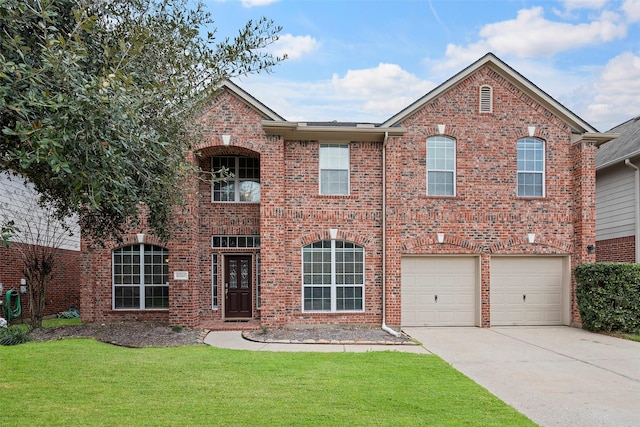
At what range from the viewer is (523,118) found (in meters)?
13.6

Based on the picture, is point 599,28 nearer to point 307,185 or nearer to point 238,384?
point 307,185

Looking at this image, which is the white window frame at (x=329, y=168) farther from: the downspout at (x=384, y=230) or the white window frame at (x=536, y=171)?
the white window frame at (x=536, y=171)

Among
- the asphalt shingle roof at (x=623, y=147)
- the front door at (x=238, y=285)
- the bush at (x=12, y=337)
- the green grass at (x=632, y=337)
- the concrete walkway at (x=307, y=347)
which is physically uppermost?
the asphalt shingle roof at (x=623, y=147)

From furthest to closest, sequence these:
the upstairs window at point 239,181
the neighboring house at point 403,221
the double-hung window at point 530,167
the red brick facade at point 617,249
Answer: the red brick facade at point 617,249 → the upstairs window at point 239,181 → the double-hung window at point 530,167 → the neighboring house at point 403,221

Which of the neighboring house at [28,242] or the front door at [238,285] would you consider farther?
the neighboring house at [28,242]

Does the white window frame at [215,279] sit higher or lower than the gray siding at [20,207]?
lower

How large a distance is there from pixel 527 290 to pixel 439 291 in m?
2.73

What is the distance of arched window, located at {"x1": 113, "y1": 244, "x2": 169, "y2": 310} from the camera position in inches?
532

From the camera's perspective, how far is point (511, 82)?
13602 mm

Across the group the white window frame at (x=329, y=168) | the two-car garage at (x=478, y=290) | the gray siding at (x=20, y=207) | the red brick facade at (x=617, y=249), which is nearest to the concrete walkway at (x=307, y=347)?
the two-car garage at (x=478, y=290)

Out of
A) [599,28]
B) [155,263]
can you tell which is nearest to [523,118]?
[599,28]

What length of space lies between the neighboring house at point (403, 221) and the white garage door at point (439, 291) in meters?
0.03

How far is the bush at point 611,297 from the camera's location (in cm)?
1202

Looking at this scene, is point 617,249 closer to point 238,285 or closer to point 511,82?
point 511,82
